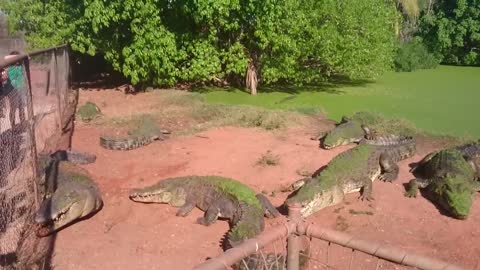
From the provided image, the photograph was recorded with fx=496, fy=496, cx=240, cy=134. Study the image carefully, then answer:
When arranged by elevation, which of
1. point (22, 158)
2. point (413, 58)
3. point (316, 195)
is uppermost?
point (22, 158)

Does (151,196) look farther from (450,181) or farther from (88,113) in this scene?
(88,113)

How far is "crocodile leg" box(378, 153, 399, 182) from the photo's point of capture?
7.07 metres

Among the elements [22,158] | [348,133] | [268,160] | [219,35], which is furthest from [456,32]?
[22,158]

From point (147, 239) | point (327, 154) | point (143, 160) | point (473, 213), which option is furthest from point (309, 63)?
point (147, 239)

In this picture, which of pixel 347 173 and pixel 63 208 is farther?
pixel 347 173

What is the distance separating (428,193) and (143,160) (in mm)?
4208

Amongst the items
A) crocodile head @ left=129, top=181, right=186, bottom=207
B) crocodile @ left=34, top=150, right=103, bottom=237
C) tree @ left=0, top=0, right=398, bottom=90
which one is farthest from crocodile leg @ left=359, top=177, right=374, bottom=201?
tree @ left=0, top=0, right=398, bottom=90

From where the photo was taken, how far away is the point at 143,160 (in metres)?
7.80

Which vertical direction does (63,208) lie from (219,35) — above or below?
below

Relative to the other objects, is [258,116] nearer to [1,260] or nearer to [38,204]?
[38,204]

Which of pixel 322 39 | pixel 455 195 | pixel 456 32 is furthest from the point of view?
pixel 456 32

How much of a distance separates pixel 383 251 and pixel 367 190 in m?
4.19

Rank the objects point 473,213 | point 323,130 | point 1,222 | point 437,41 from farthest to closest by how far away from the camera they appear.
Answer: point 437,41, point 323,130, point 473,213, point 1,222

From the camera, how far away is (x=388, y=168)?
23.4 feet
